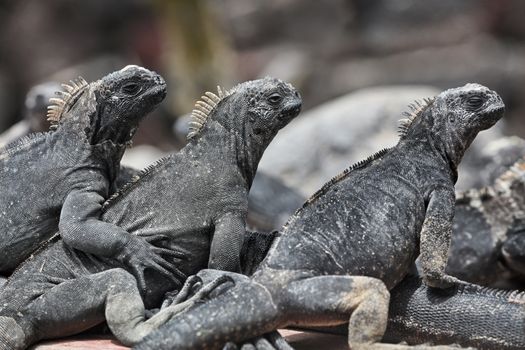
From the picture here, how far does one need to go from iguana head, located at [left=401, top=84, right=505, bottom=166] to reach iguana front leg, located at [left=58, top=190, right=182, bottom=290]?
58.4 inches

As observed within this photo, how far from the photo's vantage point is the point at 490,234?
7.91 metres

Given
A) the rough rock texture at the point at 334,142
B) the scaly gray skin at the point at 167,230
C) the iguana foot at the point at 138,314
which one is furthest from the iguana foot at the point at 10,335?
the rough rock texture at the point at 334,142

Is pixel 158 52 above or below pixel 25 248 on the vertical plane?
above

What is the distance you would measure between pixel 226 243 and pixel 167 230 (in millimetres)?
311

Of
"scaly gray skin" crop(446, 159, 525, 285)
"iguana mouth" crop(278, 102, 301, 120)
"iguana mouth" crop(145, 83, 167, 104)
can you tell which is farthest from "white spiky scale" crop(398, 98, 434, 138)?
"scaly gray skin" crop(446, 159, 525, 285)

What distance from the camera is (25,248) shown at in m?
5.42

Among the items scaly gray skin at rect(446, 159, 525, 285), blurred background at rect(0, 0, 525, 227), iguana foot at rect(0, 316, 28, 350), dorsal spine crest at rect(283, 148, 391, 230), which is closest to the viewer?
iguana foot at rect(0, 316, 28, 350)

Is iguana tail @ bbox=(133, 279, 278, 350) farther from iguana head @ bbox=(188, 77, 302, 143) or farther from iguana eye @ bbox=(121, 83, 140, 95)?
iguana eye @ bbox=(121, 83, 140, 95)

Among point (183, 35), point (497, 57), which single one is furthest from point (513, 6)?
point (183, 35)

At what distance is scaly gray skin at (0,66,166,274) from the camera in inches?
209

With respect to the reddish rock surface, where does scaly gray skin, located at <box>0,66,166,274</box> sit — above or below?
above

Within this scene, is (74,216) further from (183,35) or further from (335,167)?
(183,35)

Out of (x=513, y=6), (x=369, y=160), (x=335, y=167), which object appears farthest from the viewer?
(x=513, y=6)

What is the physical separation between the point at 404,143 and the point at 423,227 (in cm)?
52
